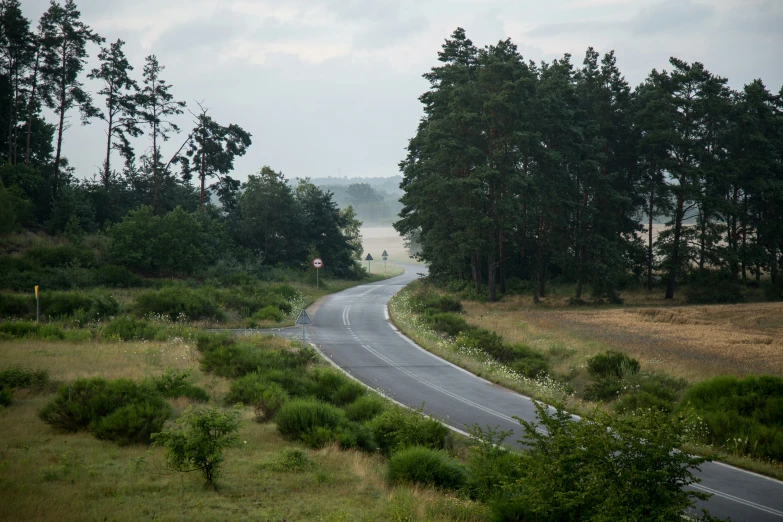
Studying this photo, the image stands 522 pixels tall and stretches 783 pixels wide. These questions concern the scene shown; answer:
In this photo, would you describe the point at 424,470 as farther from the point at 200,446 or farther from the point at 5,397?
the point at 5,397

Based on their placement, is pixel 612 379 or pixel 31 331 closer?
pixel 612 379

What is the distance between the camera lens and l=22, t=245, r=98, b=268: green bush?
133ft

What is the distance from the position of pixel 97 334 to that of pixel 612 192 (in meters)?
36.3

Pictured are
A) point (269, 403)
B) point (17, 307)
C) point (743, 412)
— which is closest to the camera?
point (269, 403)

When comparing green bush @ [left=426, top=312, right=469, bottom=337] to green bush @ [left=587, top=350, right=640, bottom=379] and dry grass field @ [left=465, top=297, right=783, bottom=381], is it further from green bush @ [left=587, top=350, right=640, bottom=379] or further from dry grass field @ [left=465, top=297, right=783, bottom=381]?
green bush @ [left=587, top=350, right=640, bottom=379]

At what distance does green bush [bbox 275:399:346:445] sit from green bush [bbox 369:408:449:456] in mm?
898

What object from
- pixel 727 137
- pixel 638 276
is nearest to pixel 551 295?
pixel 638 276

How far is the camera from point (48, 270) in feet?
128

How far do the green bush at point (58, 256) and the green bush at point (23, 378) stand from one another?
27.0 metres

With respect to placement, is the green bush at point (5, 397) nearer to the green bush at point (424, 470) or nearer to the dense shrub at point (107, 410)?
the dense shrub at point (107, 410)

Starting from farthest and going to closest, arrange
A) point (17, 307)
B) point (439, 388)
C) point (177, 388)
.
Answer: point (17, 307) < point (439, 388) < point (177, 388)

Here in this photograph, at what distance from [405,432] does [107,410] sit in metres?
6.38

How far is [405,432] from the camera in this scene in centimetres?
1284

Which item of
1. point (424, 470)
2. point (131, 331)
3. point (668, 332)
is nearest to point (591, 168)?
point (668, 332)
